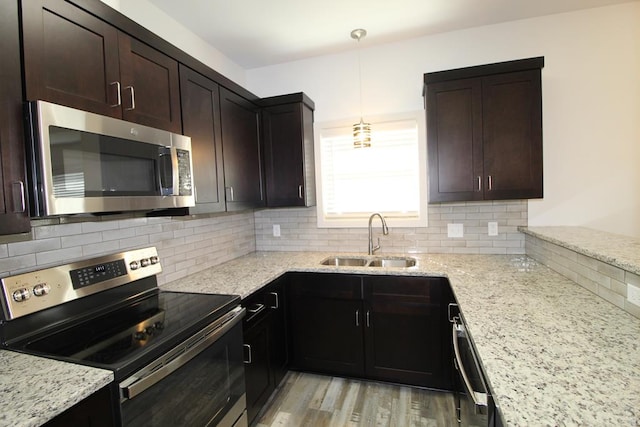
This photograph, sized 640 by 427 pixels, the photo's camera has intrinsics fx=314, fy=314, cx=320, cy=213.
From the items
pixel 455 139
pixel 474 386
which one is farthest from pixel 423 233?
pixel 474 386

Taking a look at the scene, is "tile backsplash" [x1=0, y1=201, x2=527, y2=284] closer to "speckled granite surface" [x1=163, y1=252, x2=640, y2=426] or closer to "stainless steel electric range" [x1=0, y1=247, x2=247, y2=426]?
"stainless steel electric range" [x1=0, y1=247, x2=247, y2=426]

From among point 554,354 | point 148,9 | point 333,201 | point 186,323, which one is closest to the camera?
point 554,354

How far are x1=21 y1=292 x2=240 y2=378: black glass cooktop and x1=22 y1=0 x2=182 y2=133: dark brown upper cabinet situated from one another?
92 cm

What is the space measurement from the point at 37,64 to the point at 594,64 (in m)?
3.31

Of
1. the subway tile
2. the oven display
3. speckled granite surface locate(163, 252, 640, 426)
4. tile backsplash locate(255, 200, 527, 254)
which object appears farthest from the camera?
tile backsplash locate(255, 200, 527, 254)

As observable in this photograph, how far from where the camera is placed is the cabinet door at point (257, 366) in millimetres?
1844

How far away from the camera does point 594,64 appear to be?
91.1 inches

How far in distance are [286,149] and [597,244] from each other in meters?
2.19

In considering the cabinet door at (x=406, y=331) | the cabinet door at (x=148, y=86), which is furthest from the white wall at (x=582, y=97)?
the cabinet door at (x=148, y=86)

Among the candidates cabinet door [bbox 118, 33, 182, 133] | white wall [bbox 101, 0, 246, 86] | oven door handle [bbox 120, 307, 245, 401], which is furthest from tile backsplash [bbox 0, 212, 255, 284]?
white wall [bbox 101, 0, 246, 86]

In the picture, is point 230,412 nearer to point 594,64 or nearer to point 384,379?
point 384,379

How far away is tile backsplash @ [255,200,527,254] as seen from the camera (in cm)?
253

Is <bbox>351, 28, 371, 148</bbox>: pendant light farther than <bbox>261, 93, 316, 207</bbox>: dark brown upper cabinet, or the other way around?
<bbox>261, 93, 316, 207</bbox>: dark brown upper cabinet

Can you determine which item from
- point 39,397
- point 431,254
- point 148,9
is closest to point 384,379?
point 431,254
